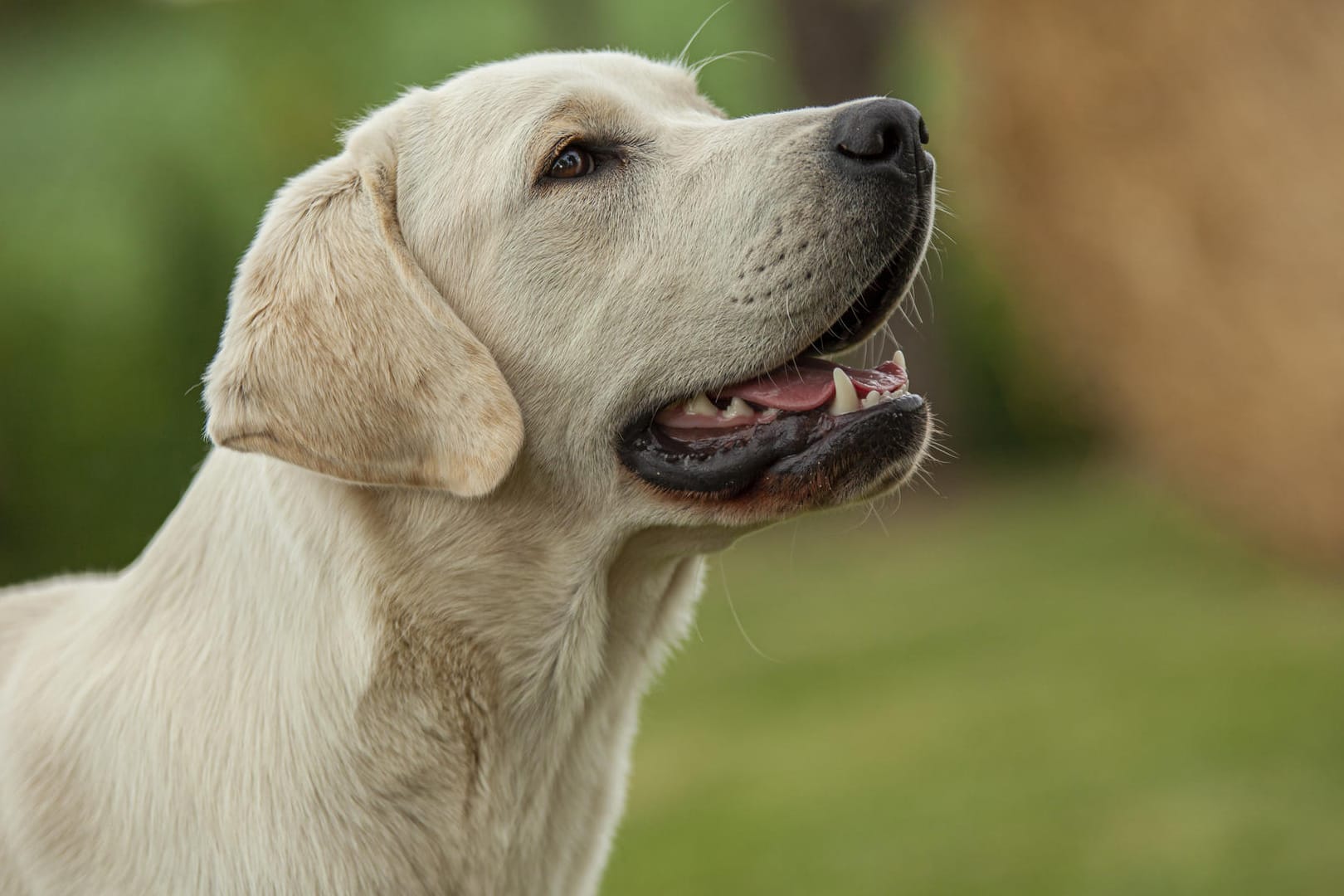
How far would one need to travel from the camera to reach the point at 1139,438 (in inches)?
334

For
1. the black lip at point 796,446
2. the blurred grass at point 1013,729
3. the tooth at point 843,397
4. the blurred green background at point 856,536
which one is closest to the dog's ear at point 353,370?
the black lip at point 796,446

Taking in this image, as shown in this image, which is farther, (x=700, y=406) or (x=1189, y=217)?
(x=1189, y=217)

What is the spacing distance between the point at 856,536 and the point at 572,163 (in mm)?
6555

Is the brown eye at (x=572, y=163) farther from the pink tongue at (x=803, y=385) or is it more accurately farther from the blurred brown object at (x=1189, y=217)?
the blurred brown object at (x=1189, y=217)

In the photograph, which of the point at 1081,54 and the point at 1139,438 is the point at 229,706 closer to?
the point at 1081,54

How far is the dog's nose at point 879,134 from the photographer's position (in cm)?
272

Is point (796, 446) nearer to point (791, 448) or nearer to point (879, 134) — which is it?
point (791, 448)

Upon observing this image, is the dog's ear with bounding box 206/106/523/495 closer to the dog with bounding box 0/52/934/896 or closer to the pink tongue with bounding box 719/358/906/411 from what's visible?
the dog with bounding box 0/52/934/896

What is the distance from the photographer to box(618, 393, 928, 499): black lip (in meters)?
2.68

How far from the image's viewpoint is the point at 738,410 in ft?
9.20

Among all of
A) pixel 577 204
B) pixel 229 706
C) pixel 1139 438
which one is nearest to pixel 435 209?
pixel 577 204

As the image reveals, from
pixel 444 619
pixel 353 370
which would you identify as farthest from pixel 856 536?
pixel 353 370

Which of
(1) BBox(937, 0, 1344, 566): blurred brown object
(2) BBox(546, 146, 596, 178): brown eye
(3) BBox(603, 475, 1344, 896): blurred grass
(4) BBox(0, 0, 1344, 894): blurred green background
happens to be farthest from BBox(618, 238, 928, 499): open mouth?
(1) BBox(937, 0, 1344, 566): blurred brown object

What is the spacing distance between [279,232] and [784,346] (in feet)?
3.30
